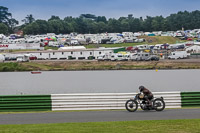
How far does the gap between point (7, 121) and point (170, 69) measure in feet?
196

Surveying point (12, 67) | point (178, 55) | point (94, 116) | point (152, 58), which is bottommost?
point (94, 116)

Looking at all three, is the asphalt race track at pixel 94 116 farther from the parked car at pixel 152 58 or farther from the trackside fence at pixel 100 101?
the parked car at pixel 152 58

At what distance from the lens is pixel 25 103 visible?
25031mm

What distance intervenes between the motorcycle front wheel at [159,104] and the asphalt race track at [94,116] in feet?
0.89

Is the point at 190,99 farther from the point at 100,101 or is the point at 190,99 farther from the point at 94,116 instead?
the point at 94,116

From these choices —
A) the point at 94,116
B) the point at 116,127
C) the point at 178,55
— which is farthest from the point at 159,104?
the point at 178,55

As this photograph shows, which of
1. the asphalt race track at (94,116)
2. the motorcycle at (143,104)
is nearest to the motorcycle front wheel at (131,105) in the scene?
the motorcycle at (143,104)

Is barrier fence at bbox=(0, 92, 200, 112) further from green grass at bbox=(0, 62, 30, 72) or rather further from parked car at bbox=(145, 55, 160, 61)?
parked car at bbox=(145, 55, 160, 61)

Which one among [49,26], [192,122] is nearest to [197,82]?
[192,122]

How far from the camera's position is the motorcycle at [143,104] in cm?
2278

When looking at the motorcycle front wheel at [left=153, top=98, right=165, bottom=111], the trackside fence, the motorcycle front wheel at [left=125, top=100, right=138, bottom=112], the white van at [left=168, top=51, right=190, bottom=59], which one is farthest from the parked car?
the motorcycle front wheel at [left=125, top=100, right=138, bottom=112]

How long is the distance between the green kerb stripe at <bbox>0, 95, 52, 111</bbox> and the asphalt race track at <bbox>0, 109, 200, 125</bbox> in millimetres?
1546

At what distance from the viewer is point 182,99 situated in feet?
81.9

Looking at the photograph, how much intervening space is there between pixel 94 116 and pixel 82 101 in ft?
10.4
